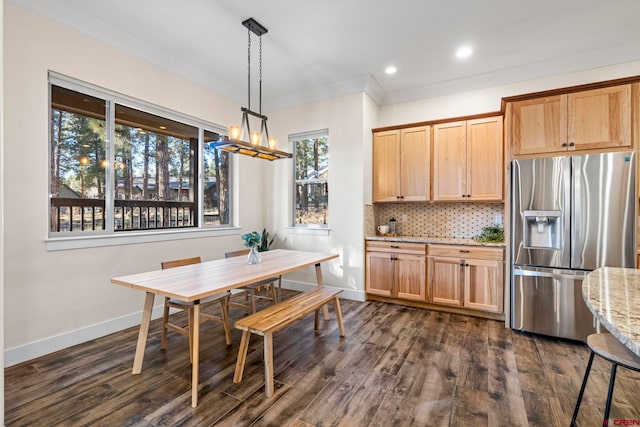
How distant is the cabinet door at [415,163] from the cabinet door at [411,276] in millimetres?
845

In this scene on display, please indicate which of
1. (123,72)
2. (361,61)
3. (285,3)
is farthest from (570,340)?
(123,72)

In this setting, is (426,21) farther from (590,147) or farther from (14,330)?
(14,330)

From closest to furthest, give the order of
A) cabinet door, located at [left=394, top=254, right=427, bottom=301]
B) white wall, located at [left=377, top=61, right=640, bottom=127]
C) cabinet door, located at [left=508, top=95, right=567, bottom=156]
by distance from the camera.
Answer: cabinet door, located at [left=508, top=95, right=567, bottom=156] < white wall, located at [left=377, top=61, right=640, bottom=127] < cabinet door, located at [left=394, top=254, right=427, bottom=301]

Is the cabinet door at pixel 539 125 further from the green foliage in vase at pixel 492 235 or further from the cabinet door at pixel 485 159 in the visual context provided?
the green foliage in vase at pixel 492 235

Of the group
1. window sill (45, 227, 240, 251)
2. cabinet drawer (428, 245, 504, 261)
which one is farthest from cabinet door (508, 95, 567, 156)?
window sill (45, 227, 240, 251)

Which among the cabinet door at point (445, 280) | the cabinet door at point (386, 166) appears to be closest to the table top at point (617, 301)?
the cabinet door at point (445, 280)

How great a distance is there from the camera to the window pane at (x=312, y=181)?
4.65 meters

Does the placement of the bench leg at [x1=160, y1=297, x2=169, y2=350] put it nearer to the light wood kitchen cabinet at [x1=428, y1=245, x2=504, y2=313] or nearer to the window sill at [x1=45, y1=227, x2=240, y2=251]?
the window sill at [x1=45, y1=227, x2=240, y2=251]

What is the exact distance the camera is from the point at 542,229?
10.0ft

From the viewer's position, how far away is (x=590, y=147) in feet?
9.73

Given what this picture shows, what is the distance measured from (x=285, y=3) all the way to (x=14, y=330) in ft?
11.6

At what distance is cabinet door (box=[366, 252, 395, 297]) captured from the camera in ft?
13.3

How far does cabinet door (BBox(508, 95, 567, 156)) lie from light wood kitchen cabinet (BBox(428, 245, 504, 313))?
1.18 metres

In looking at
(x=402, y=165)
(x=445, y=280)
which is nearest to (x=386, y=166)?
(x=402, y=165)
